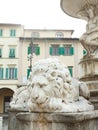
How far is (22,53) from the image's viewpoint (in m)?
29.2

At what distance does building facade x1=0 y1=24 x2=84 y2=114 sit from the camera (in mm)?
28594

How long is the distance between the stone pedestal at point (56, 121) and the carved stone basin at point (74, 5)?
363 cm

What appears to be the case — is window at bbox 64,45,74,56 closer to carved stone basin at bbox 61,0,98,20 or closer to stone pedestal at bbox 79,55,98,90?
carved stone basin at bbox 61,0,98,20

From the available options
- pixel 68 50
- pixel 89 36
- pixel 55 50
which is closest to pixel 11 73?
pixel 55 50

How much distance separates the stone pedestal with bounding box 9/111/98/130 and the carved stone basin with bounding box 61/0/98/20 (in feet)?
11.9

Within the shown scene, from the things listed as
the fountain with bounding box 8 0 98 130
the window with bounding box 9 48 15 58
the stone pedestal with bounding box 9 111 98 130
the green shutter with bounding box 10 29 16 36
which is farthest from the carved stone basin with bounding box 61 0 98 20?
the green shutter with bounding box 10 29 16 36

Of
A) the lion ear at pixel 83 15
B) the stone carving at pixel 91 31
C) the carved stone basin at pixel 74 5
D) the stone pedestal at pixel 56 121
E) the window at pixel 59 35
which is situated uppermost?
the window at pixel 59 35

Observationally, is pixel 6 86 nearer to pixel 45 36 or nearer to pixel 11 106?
pixel 45 36

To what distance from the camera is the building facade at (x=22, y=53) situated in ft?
93.8

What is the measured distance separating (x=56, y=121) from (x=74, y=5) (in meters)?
4.39

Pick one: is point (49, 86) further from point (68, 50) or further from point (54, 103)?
point (68, 50)

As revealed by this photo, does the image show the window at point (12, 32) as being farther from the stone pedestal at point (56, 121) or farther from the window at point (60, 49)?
the stone pedestal at point (56, 121)

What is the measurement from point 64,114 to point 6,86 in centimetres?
2644

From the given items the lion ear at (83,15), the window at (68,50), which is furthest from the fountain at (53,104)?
the window at (68,50)
